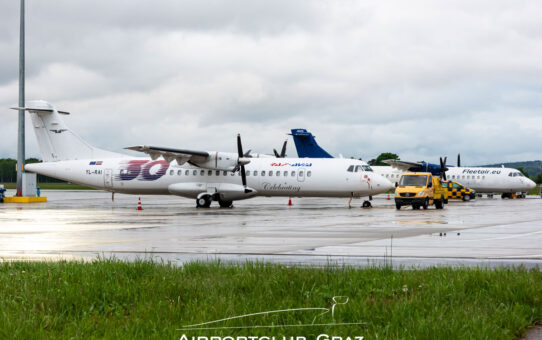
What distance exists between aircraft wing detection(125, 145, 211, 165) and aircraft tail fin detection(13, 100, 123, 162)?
22.3 feet

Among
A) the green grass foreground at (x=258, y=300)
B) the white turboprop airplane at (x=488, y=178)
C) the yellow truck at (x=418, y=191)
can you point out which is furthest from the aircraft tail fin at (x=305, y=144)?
the green grass foreground at (x=258, y=300)

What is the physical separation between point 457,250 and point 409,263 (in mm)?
2673

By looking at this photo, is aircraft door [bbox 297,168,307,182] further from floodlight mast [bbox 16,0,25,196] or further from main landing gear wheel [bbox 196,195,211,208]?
floodlight mast [bbox 16,0,25,196]

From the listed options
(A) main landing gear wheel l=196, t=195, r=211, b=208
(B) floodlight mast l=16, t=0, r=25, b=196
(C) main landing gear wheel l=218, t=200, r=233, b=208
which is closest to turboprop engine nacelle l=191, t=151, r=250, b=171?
(A) main landing gear wheel l=196, t=195, r=211, b=208

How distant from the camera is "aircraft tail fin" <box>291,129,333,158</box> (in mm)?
59438

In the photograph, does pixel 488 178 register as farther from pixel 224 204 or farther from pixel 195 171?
pixel 195 171

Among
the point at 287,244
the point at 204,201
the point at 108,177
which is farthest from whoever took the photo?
the point at 108,177

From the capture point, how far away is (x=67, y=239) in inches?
650

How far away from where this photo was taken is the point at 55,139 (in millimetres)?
41781

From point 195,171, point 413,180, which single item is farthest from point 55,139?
point 413,180

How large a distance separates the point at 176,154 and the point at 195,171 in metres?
2.19

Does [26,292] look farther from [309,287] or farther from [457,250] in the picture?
[457,250]

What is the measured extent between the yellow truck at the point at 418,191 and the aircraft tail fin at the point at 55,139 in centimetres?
Answer: 2010

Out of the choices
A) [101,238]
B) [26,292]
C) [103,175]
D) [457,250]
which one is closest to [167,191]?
[103,175]
